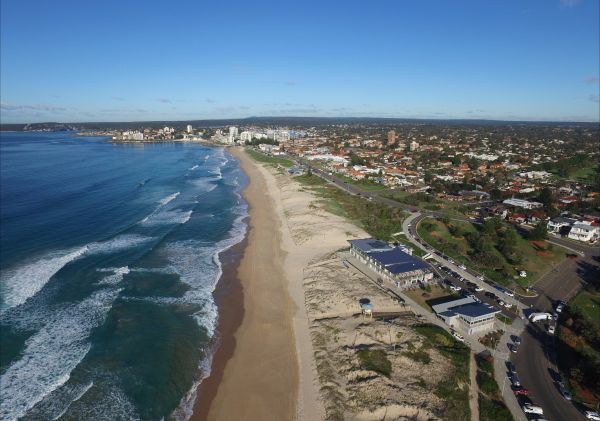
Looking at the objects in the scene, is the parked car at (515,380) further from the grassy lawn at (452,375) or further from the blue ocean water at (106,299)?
the blue ocean water at (106,299)

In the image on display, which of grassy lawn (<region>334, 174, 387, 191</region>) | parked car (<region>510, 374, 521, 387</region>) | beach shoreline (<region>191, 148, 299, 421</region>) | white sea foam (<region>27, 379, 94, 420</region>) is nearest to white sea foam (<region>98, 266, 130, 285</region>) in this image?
beach shoreline (<region>191, 148, 299, 421</region>)

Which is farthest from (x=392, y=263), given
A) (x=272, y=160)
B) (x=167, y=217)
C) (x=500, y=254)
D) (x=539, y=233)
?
(x=272, y=160)

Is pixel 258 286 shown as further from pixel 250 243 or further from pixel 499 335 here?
pixel 499 335

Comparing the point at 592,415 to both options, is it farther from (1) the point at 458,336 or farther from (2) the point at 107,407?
(2) the point at 107,407

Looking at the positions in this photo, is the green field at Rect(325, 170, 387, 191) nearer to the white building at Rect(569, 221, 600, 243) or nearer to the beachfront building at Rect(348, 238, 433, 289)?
the white building at Rect(569, 221, 600, 243)

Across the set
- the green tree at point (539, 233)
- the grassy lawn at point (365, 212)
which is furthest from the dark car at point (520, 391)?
the green tree at point (539, 233)

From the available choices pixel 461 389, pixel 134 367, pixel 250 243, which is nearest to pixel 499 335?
pixel 461 389
